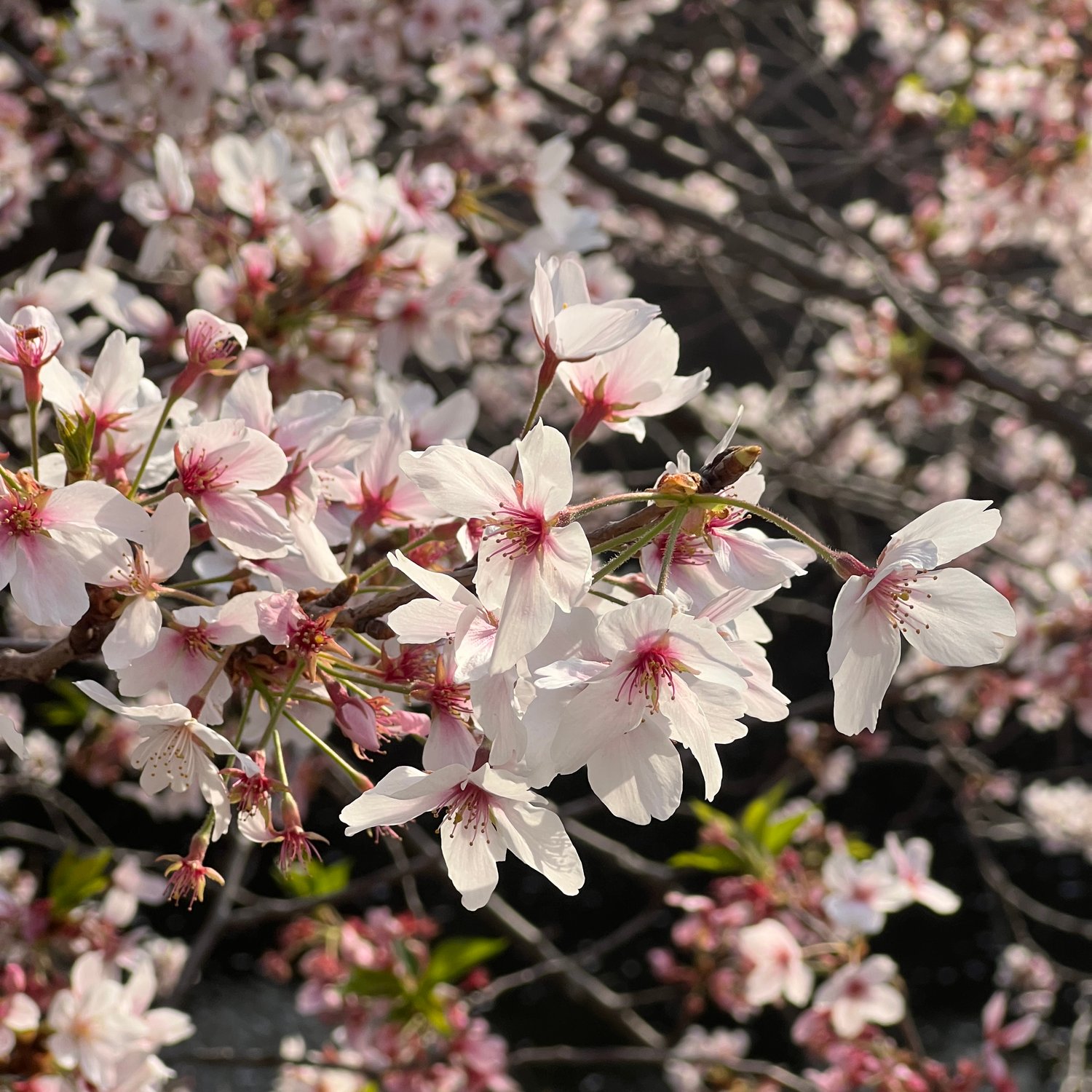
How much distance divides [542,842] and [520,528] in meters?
0.21

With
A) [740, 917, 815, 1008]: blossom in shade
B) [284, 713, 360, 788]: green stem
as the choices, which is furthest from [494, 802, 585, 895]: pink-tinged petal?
[740, 917, 815, 1008]: blossom in shade

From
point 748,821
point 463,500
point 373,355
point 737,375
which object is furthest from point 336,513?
point 737,375

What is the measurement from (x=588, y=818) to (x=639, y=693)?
6772 mm

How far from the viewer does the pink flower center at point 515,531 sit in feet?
2.08

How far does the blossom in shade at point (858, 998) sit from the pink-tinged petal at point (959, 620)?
5.14 ft

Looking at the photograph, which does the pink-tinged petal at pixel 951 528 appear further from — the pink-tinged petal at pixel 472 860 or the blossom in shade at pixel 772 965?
the blossom in shade at pixel 772 965

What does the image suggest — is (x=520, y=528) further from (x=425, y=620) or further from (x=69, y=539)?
(x=69, y=539)

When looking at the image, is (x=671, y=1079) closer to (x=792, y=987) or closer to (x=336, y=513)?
(x=792, y=987)

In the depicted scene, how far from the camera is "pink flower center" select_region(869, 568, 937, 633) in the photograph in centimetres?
68

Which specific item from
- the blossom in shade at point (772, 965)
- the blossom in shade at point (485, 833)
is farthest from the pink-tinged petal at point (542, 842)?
the blossom in shade at point (772, 965)

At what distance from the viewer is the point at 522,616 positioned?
61 cm

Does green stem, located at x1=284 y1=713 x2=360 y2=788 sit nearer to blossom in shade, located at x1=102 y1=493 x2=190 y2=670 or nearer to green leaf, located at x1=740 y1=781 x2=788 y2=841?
blossom in shade, located at x1=102 y1=493 x2=190 y2=670

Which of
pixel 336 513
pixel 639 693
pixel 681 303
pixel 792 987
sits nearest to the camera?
pixel 639 693

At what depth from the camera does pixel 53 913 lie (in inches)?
81.7
